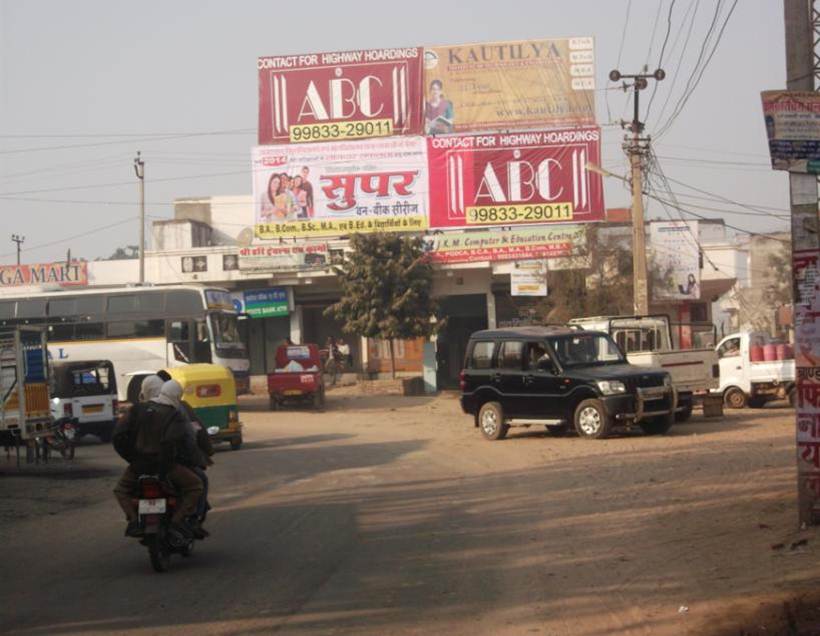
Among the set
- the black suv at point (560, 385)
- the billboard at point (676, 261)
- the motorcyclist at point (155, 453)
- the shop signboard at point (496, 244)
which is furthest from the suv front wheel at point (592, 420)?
the billboard at point (676, 261)

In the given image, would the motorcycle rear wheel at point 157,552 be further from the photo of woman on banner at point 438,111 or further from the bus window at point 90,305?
the photo of woman on banner at point 438,111

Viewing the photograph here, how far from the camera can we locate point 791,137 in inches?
364

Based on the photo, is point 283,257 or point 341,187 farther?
point 283,257

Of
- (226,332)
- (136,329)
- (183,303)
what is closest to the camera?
(183,303)

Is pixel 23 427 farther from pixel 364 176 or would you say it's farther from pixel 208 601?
pixel 364 176

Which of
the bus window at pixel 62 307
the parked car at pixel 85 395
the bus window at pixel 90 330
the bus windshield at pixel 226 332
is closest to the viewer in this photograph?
the parked car at pixel 85 395

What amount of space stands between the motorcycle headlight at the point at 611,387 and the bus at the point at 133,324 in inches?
682

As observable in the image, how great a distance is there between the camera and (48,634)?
275 inches

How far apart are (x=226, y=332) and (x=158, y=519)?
26.0 meters

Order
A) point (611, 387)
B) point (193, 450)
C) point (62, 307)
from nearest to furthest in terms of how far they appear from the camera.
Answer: point (193, 450) → point (611, 387) → point (62, 307)

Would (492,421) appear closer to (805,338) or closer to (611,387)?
(611,387)

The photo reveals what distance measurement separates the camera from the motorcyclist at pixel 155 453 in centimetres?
929

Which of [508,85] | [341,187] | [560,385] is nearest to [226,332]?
[341,187]

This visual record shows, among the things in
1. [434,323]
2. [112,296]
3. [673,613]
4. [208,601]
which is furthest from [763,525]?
[434,323]
